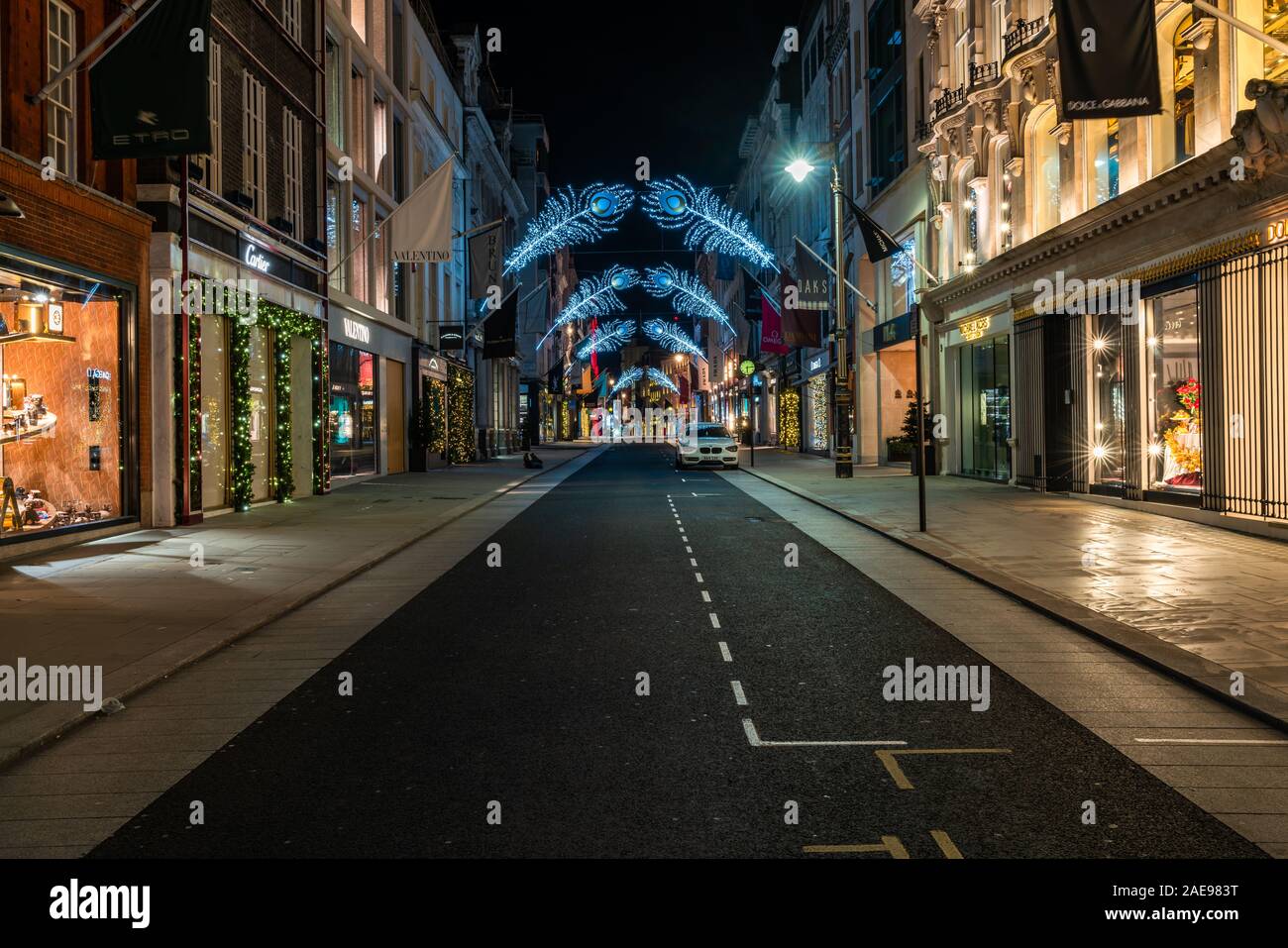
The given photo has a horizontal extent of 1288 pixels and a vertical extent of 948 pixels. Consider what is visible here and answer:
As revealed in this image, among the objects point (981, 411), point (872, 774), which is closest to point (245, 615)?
point (872, 774)

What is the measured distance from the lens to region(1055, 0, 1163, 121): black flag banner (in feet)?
48.5

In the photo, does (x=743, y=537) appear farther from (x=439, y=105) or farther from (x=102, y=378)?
(x=439, y=105)

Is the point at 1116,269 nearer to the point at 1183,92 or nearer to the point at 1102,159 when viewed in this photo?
the point at 1102,159

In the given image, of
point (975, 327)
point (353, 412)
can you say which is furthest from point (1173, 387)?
point (353, 412)

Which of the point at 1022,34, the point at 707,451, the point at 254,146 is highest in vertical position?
the point at 1022,34

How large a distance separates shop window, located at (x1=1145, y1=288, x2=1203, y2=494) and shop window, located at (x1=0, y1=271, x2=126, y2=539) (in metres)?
16.9

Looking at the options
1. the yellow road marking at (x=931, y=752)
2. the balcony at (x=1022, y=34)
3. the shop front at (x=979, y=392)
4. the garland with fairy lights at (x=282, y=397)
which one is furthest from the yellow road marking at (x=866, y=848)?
the shop front at (x=979, y=392)

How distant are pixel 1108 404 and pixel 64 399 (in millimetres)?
18486

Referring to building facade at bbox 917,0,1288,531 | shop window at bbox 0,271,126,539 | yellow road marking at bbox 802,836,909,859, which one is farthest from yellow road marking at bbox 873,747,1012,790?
shop window at bbox 0,271,126,539

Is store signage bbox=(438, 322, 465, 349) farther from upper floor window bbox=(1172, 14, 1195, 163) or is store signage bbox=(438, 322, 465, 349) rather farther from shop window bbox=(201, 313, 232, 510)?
upper floor window bbox=(1172, 14, 1195, 163)

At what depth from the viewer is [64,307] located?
15430 mm

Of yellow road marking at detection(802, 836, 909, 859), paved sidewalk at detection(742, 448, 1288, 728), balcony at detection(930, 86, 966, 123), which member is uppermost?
balcony at detection(930, 86, 966, 123)

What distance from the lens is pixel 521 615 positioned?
1023cm

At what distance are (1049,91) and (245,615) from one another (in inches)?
806
